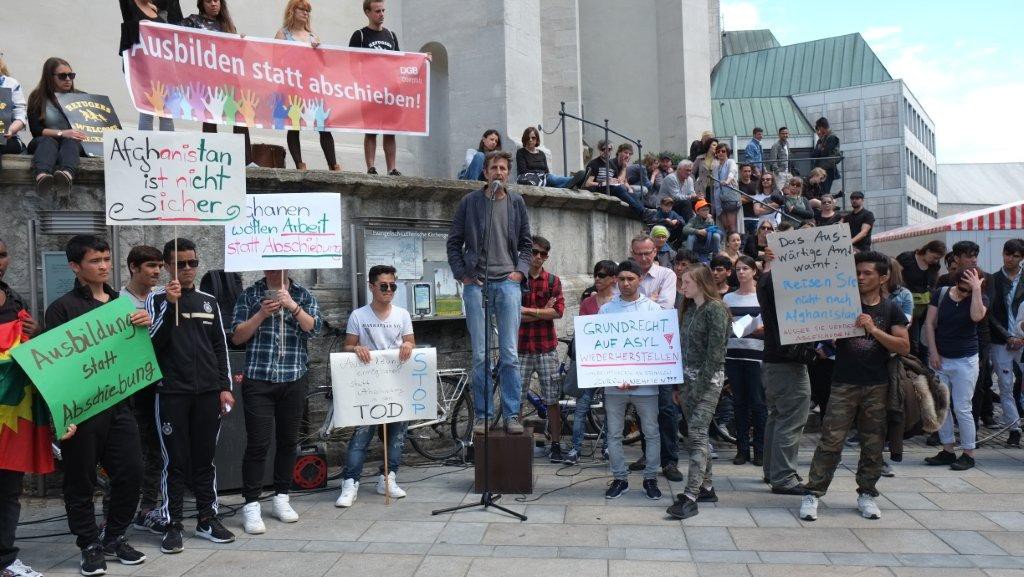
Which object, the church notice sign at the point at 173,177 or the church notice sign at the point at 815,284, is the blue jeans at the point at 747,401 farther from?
the church notice sign at the point at 173,177

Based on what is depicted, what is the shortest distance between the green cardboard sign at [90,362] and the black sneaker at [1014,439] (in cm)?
848

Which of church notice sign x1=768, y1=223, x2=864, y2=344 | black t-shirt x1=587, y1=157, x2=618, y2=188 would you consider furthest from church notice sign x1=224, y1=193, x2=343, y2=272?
black t-shirt x1=587, y1=157, x2=618, y2=188

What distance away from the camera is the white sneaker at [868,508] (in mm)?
6152

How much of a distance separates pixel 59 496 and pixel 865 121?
6030cm

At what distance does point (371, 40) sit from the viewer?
9.56m

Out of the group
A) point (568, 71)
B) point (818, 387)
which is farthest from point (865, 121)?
point (818, 387)

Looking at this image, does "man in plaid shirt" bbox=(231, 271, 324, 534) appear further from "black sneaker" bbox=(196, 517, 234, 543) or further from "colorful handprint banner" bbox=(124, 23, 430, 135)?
"colorful handprint banner" bbox=(124, 23, 430, 135)

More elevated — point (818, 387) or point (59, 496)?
point (818, 387)

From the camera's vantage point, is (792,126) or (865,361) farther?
(792,126)

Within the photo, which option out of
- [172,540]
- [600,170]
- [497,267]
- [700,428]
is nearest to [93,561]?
[172,540]

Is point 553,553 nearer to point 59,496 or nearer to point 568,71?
point 59,496

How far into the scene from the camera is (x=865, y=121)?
58.5 meters

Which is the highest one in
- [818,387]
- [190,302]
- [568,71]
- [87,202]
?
[568,71]

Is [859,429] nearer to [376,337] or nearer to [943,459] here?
[943,459]
